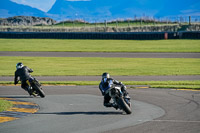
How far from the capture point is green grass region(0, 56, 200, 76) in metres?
31.4

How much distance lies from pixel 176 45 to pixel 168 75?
2511 cm

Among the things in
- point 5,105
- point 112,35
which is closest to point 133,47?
point 112,35

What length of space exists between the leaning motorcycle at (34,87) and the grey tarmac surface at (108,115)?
328mm

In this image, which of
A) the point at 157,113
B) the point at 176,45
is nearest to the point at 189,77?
the point at 157,113

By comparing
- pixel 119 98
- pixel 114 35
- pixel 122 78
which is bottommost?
pixel 122 78

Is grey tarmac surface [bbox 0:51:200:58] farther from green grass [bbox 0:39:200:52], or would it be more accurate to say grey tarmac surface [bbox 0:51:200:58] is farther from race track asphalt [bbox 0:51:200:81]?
Result: green grass [bbox 0:39:200:52]

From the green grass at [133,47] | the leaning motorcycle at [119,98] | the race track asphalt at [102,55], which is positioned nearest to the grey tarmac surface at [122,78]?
the race track asphalt at [102,55]

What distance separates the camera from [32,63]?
3900cm

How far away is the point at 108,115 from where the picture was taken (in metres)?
14.5

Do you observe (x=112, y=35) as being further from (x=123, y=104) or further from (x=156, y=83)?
(x=123, y=104)

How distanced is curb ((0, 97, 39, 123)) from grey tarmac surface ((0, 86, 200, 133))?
1.11 feet

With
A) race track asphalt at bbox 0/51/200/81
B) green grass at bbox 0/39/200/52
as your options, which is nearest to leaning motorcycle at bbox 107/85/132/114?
race track asphalt at bbox 0/51/200/81

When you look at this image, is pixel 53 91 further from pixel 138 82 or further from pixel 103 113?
pixel 103 113

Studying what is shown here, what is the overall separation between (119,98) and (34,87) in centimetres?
573
